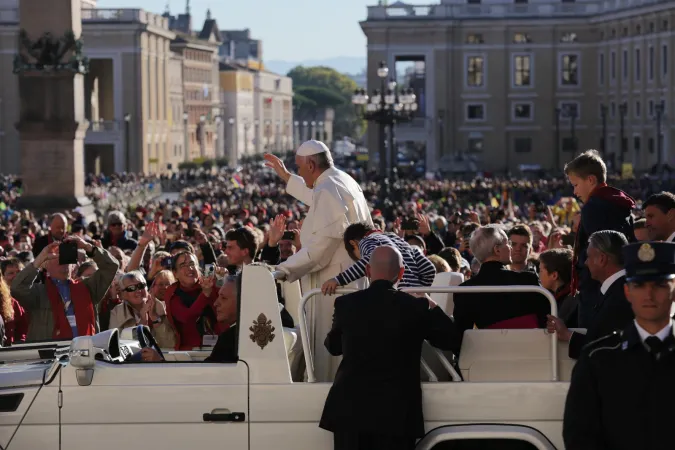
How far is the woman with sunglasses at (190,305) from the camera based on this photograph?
11.3m

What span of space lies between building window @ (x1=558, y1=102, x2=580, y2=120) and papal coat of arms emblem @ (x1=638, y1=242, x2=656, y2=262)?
94.4 m

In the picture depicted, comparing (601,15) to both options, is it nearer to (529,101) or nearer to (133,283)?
(529,101)

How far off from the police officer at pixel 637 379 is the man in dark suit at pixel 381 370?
117 cm

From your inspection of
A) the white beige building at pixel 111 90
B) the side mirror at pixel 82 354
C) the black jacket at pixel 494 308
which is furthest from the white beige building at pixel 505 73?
the side mirror at pixel 82 354

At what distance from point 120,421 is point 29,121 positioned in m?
25.9

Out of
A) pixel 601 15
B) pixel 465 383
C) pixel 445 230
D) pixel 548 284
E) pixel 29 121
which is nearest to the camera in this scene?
pixel 465 383

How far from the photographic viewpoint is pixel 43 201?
35.2 metres

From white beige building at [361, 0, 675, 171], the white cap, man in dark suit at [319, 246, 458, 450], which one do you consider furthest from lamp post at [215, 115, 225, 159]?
man in dark suit at [319, 246, 458, 450]

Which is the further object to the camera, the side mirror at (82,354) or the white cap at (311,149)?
the white cap at (311,149)

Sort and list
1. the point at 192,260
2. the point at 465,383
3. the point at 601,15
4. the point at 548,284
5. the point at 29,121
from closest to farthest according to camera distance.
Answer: the point at 465,383
the point at 548,284
the point at 192,260
the point at 29,121
the point at 601,15

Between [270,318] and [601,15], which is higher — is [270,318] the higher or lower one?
the lower one

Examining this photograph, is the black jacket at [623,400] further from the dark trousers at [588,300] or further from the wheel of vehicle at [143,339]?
the wheel of vehicle at [143,339]

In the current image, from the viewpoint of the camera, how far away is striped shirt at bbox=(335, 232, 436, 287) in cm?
898

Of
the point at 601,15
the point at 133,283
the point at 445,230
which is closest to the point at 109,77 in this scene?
the point at 601,15
